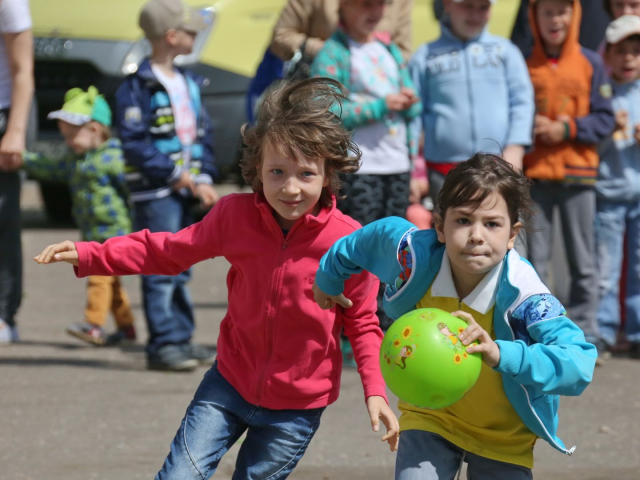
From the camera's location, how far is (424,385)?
122 inches

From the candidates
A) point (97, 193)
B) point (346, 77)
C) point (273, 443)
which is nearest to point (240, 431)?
point (273, 443)

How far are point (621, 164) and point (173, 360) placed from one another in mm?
2948

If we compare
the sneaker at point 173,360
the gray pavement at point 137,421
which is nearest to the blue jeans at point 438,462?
the gray pavement at point 137,421

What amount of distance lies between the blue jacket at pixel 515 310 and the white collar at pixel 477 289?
0.07 ft

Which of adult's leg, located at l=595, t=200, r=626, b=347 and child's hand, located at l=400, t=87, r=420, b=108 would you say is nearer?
Result: child's hand, located at l=400, t=87, r=420, b=108

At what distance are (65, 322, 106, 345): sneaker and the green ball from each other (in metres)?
4.10

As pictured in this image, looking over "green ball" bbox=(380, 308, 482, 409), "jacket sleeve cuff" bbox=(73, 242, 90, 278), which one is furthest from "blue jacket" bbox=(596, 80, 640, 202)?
"jacket sleeve cuff" bbox=(73, 242, 90, 278)

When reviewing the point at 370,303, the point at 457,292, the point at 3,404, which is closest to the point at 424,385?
A: the point at 457,292

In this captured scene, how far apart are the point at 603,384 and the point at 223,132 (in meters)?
5.01

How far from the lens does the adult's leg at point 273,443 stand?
3.59 metres

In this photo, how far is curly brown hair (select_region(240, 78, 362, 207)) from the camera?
3.54m

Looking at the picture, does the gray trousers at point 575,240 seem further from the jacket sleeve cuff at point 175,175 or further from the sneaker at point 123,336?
the sneaker at point 123,336

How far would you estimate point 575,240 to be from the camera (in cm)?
669

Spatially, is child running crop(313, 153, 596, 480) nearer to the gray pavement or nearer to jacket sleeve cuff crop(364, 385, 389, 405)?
jacket sleeve cuff crop(364, 385, 389, 405)
